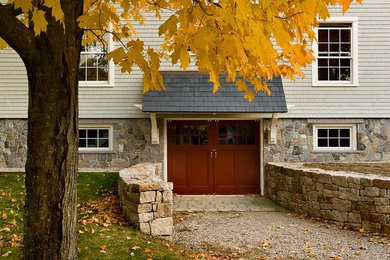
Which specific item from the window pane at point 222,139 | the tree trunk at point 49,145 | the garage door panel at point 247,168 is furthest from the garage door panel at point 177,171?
the tree trunk at point 49,145

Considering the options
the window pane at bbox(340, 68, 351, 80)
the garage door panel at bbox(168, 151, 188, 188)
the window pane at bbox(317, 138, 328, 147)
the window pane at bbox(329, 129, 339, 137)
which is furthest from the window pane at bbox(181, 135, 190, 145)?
the window pane at bbox(340, 68, 351, 80)

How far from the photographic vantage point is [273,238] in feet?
20.0

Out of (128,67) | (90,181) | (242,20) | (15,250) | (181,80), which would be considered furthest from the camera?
(181,80)

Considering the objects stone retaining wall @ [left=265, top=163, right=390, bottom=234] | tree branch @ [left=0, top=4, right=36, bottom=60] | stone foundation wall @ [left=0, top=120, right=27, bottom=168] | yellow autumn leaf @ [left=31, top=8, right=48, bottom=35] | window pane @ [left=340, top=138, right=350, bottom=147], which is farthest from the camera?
window pane @ [left=340, top=138, right=350, bottom=147]

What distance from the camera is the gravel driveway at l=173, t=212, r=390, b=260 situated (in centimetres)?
533

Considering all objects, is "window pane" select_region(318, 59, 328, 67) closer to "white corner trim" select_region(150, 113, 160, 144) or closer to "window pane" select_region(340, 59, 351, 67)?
"window pane" select_region(340, 59, 351, 67)

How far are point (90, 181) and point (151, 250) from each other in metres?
4.45

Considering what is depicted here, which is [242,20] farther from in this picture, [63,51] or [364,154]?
[364,154]

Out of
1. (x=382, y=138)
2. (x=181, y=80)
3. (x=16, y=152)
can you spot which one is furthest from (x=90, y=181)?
(x=382, y=138)

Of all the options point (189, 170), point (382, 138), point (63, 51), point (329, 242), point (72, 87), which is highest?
point (63, 51)

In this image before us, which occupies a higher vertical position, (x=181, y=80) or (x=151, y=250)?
(x=181, y=80)

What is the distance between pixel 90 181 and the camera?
886 centimetres

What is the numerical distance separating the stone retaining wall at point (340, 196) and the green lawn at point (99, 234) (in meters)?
3.37

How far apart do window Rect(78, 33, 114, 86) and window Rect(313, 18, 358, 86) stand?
599 cm
